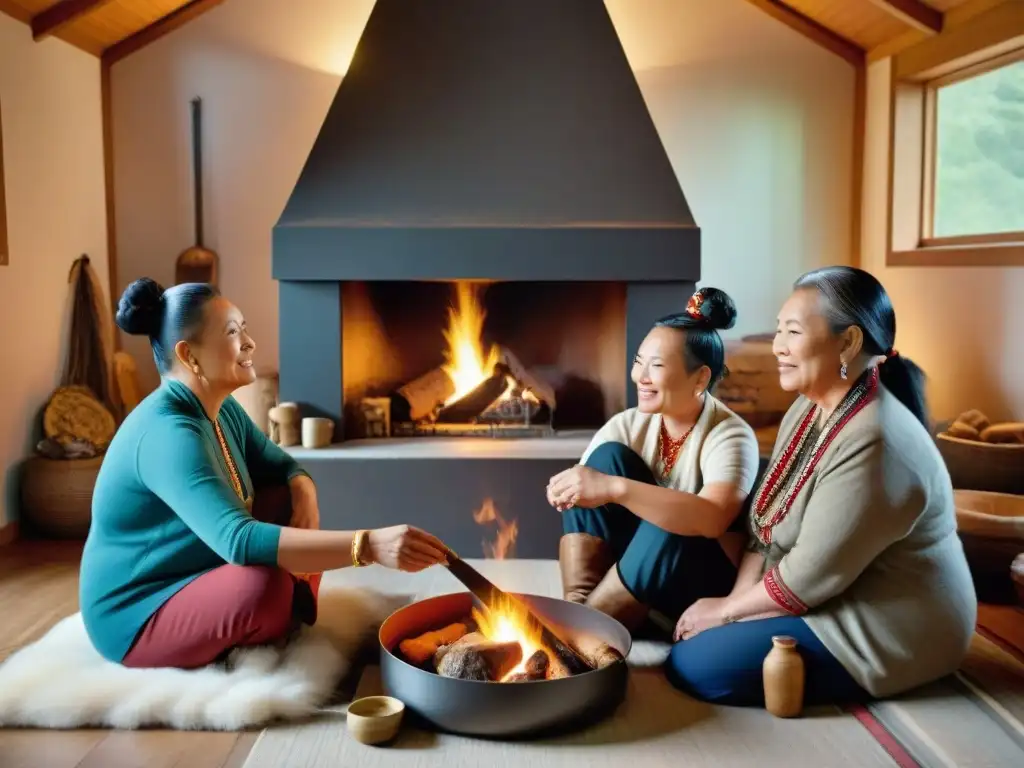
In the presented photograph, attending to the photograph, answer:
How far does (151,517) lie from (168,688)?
33 cm

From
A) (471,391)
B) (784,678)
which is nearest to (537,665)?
(784,678)

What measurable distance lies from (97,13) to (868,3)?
2.99 m

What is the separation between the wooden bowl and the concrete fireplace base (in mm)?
1570

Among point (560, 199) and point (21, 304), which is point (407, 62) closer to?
point (560, 199)

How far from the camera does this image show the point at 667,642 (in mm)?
2330

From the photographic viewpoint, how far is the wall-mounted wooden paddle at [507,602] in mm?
1941

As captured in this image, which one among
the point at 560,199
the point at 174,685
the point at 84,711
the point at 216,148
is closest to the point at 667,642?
the point at 174,685

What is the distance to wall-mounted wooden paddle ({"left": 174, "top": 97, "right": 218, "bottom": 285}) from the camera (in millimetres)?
4285

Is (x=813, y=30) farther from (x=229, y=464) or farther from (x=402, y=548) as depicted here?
(x=402, y=548)

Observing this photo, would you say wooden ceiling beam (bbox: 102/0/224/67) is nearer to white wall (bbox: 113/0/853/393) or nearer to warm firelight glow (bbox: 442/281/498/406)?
white wall (bbox: 113/0/853/393)

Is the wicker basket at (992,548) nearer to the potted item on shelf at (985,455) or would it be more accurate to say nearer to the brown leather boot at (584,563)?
the potted item on shelf at (985,455)

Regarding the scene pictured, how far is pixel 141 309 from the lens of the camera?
2.05m

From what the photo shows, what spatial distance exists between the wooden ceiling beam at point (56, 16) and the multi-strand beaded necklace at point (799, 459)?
307cm

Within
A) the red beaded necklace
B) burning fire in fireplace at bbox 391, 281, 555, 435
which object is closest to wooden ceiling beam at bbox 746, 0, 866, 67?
burning fire in fireplace at bbox 391, 281, 555, 435
